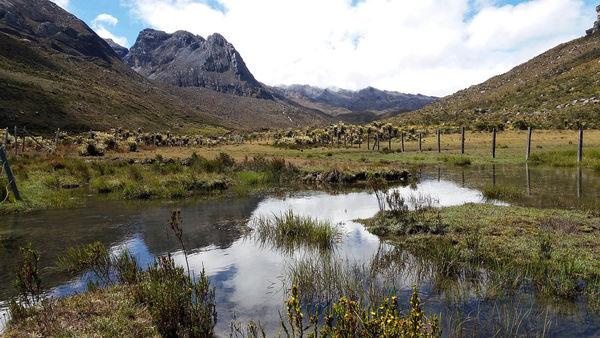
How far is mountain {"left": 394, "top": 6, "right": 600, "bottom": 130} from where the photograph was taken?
71812 mm

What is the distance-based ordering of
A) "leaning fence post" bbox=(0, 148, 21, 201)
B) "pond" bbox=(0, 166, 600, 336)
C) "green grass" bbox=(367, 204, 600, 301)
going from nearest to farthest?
"pond" bbox=(0, 166, 600, 336)
"green grass" bbox=(367, 204, 600, 301)
"leaning fence post" bbox=(0, 148, 21, 201)

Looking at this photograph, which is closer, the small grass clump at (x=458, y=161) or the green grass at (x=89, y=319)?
the green grass at (x=89, y=319)

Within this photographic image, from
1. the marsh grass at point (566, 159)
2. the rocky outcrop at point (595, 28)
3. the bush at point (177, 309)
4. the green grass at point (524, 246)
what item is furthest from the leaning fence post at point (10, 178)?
the rocky outcrop at point (595, 28)

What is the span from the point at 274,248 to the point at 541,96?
95.2 metres

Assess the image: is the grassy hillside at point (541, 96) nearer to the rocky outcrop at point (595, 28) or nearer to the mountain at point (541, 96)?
the mountain at point (541, 96)

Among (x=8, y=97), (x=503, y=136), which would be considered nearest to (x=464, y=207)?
(x=503, y=136)

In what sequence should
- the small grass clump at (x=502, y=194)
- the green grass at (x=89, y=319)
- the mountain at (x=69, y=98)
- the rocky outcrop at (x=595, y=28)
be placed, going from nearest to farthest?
the green grass at (x=89, y=319) < the small grass clump at (x=502, y=194) < the mountain at (x=69, y=98) < the rocky outcrop at (x=595, y=28)

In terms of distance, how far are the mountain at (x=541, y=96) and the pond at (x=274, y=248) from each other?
43.6 m

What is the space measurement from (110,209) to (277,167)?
13.8 meters

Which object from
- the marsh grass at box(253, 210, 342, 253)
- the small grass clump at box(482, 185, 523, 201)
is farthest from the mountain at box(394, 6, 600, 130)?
the marsh grass at box(253, 210, 342, 253)

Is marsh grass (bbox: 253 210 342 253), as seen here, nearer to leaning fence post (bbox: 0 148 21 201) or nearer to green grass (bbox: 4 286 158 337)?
green grass (bbox: 4 286 158 337)

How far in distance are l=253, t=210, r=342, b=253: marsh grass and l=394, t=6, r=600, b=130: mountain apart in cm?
5301

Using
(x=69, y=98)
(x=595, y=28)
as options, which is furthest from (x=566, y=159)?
(x=595, y=28)

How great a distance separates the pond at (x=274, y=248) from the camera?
7.69 metres
